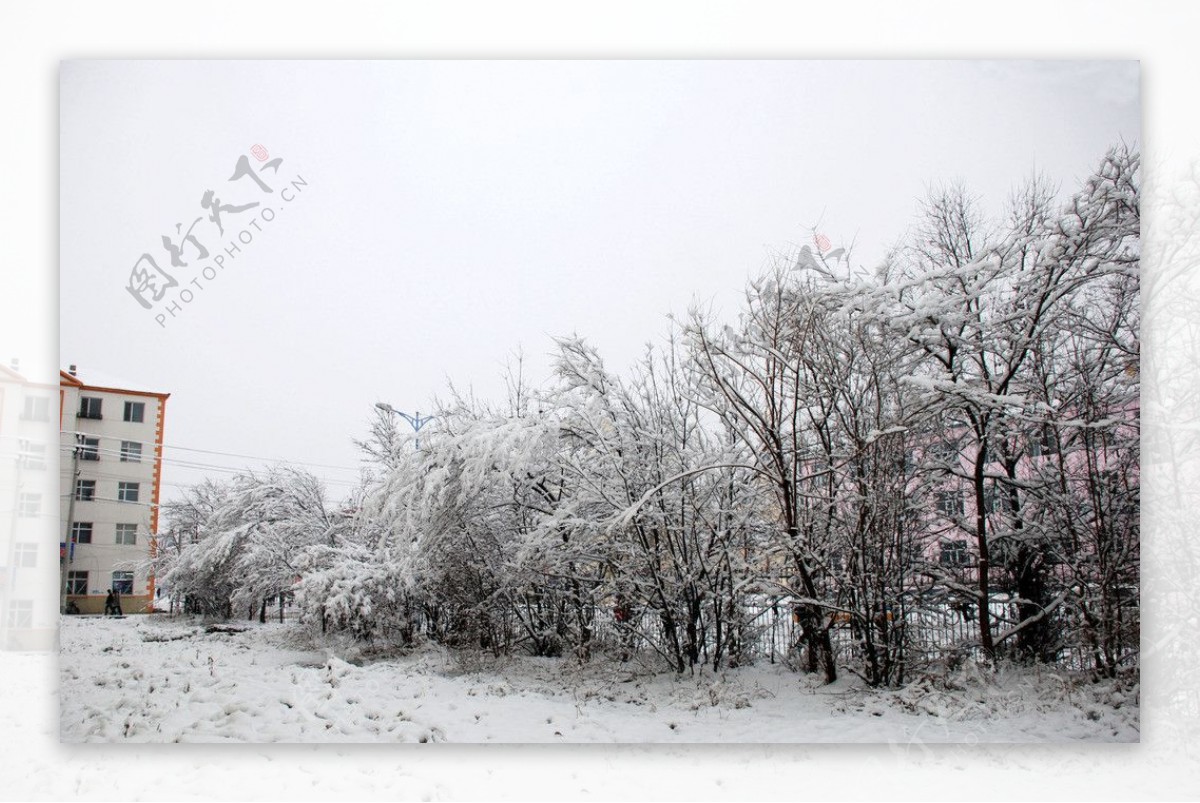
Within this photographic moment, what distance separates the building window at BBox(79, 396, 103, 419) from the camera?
352cm

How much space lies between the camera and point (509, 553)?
439 cm

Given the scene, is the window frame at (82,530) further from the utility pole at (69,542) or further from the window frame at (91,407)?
the window frame at (91,407)

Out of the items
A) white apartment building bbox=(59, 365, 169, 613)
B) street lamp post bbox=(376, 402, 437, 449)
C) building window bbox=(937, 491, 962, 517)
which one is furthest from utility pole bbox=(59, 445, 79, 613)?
Result: building window bbox=(937, 491, 962, 517)

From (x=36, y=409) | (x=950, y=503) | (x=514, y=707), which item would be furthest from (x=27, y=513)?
(x=950, y=503)

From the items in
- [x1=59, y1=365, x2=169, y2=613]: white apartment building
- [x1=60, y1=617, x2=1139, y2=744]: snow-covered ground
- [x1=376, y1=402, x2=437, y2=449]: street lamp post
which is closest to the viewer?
[x1=60, y1=617, x2=1139, y2=744]: snow-covered ground

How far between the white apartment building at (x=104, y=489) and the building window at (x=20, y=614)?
0.20 m

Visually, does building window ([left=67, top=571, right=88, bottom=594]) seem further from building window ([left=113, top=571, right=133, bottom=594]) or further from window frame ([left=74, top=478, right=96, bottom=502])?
window frame ([left=74, top=478, right=96, bottom=502])

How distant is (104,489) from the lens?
3.55m

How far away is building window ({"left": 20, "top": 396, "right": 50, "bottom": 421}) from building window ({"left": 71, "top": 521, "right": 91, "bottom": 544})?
52 cm

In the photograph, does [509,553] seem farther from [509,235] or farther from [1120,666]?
[1120,666]

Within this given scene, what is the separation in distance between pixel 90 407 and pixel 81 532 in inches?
23.6
